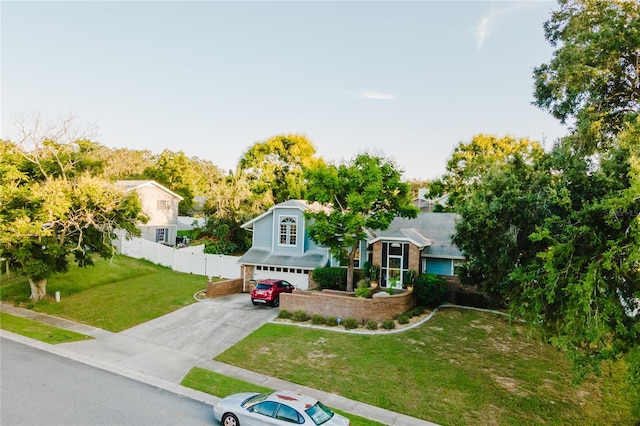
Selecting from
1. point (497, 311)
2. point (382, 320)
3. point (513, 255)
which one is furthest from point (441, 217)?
point (513, 255)

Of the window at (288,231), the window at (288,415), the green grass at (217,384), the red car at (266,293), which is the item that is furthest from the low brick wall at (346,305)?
the window at (288,415)

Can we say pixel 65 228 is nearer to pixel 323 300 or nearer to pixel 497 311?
pixel 323 300

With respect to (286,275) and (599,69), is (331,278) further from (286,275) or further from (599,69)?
(599,69)

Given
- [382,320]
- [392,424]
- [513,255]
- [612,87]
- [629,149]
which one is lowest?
[392,424]

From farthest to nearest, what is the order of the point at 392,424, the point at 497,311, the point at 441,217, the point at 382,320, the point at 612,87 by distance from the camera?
the point at 441,217 < the point at 497,311 < the point at 382,320 < the point at 612,87 < the point at 392,424

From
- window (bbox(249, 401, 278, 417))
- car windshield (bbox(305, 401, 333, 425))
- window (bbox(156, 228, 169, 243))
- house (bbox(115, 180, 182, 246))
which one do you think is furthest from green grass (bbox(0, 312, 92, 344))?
window (bbox(156, 228, 169, 243))

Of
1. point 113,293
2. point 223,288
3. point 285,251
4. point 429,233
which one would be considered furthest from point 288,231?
point 113,293
